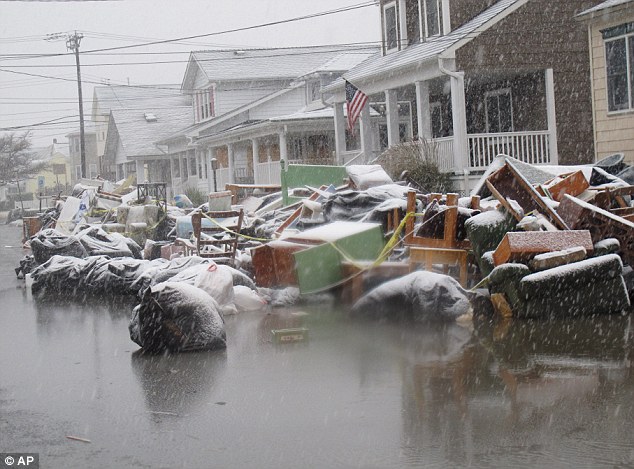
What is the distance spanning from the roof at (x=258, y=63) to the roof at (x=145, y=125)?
11.1 m

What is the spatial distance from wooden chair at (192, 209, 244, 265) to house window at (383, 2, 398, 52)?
40.4ft

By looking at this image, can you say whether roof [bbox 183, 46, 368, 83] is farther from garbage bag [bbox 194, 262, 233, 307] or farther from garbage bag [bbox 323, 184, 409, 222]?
garbage bag [bbox 194, 262, 233, 307]

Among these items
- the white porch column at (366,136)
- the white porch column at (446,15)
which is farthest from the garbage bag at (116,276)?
the white porch column at (366,136)

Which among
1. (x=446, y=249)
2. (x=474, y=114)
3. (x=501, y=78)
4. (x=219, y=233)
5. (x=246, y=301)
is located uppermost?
(x=501, y=78)

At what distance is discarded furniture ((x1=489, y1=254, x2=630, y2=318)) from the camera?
31.1 ft

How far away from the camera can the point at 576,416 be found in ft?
19.3

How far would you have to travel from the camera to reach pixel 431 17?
81.3 feet

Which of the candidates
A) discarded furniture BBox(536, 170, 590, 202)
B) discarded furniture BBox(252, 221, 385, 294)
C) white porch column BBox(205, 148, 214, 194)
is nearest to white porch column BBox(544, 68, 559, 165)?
discarded furniture BBox(536, 170, 590, 202)

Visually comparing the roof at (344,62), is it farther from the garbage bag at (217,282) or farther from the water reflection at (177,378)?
the water reflection at (177,378)

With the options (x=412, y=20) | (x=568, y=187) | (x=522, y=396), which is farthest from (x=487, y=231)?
(x=412, y=20)

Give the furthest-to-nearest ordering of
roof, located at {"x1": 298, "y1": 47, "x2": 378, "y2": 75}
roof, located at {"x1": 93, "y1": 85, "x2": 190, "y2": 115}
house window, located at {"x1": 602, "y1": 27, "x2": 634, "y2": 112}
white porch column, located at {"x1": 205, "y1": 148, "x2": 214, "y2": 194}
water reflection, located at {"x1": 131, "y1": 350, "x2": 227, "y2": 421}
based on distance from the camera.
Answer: roof, located at {"x1": 93, "y1": 85, "x2": 190, "y2": 115}
white porch column, located at {"x1": 205, "y1": 148, "x2": 214, "y2": 194}
roof, located at {"x1": 298, "y1": 47, "x2": 378, "y2": 75}
house window, located at {"x1": 602, "y1": 27, "x2": 634, "y2": 112}
water reflection, located at {"x1": 131, "y1": 350, "x2": 227, "y2": 421}

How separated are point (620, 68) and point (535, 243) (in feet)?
31.4

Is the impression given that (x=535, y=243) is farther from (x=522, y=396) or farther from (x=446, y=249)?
(x=522, y=396)

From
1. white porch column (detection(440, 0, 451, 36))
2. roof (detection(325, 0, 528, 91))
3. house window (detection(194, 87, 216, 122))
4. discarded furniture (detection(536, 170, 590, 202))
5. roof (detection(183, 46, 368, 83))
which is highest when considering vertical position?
roof (detection(183, 46, 368, 83))
